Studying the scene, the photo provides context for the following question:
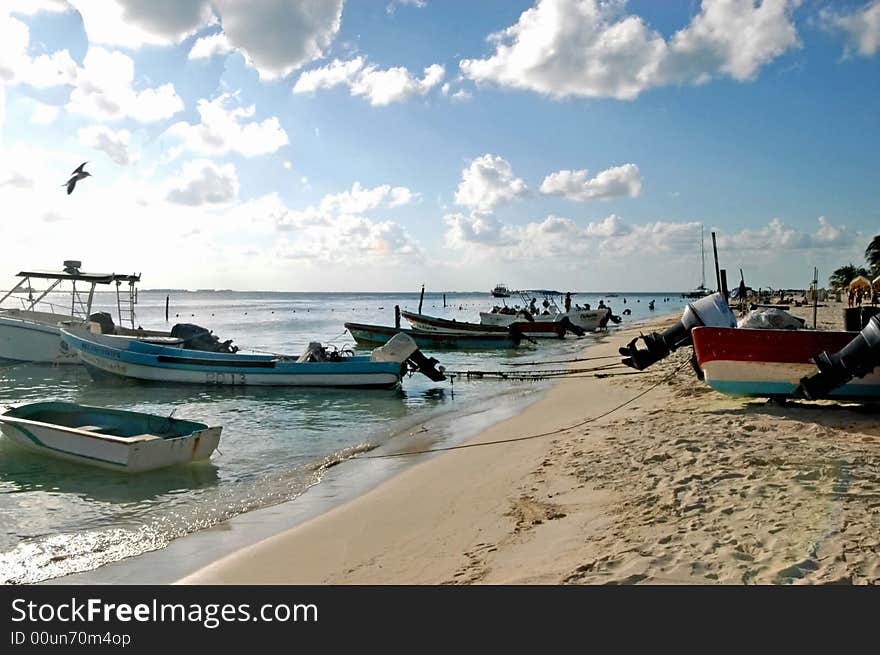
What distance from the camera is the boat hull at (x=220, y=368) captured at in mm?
18016

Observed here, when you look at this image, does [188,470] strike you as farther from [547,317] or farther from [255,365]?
[547,317]

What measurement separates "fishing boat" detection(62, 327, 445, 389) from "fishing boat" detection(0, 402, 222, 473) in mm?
7552

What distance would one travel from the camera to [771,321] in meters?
11.3

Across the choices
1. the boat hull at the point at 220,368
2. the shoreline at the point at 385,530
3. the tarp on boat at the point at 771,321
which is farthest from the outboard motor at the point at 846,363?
the boat hull at the point at 220,368

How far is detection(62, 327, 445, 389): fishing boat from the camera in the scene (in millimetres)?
17984

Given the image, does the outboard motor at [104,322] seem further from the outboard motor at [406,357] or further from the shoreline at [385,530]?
the shoreline at [385,530]

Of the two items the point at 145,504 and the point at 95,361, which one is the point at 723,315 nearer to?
the point at 145,504

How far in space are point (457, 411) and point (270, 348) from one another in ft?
77.7

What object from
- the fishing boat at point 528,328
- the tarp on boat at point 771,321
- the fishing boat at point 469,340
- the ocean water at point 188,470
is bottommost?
the ocean water at point 188,470

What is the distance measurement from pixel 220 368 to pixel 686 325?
14.0 m

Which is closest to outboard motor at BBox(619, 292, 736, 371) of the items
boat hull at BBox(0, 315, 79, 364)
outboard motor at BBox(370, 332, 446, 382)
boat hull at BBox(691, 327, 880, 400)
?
boat hull at BBox(691, 327, 880, 400)

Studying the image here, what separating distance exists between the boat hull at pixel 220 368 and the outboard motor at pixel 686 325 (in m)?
7.43

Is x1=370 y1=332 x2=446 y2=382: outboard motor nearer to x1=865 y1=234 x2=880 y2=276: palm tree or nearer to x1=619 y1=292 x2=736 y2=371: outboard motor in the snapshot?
x1=619 y1=292 x2=736 y2=371: outboard motor
